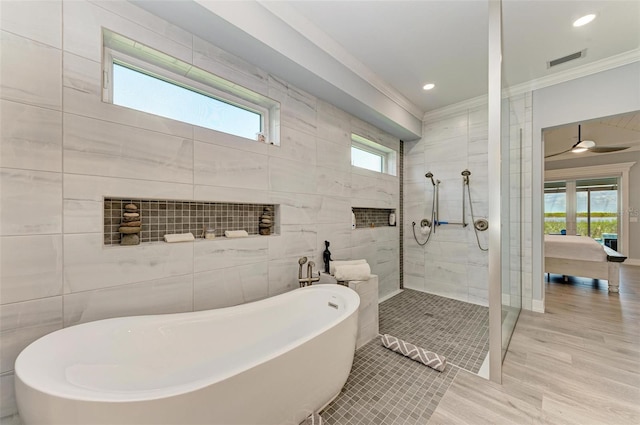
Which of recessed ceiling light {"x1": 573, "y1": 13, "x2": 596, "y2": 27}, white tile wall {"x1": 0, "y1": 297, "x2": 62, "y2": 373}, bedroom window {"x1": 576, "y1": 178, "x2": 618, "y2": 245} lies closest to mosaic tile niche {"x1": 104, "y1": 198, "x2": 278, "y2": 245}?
white tile wall {"x1": 0, "y1": 297, "x2": 62, "y2": 373}

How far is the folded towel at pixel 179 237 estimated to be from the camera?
1.57 meters

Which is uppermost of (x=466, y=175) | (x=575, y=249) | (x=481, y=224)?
(x=466, y=175)

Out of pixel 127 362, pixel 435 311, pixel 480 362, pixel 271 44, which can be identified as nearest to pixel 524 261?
pixel 435 311

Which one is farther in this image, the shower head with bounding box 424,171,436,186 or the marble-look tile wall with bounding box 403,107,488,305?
the shower head with bounding box 424,171,436,186

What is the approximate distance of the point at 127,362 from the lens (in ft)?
3.85

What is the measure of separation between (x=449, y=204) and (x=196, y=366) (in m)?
3.33

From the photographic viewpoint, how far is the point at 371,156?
3488mm

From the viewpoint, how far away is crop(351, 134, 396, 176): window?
125 inches

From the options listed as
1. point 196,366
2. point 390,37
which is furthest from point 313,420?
point 390,37

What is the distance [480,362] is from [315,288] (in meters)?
1.40

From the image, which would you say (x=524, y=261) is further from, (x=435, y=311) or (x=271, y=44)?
(x=271, y=44)

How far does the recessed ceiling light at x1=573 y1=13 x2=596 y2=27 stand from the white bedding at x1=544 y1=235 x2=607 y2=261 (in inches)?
126

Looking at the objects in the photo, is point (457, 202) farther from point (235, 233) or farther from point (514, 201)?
point (235, 233)

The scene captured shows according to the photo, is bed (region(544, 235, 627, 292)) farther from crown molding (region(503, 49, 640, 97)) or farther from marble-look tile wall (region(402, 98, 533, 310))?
crown molding (region(503, 49, 640, 97))
